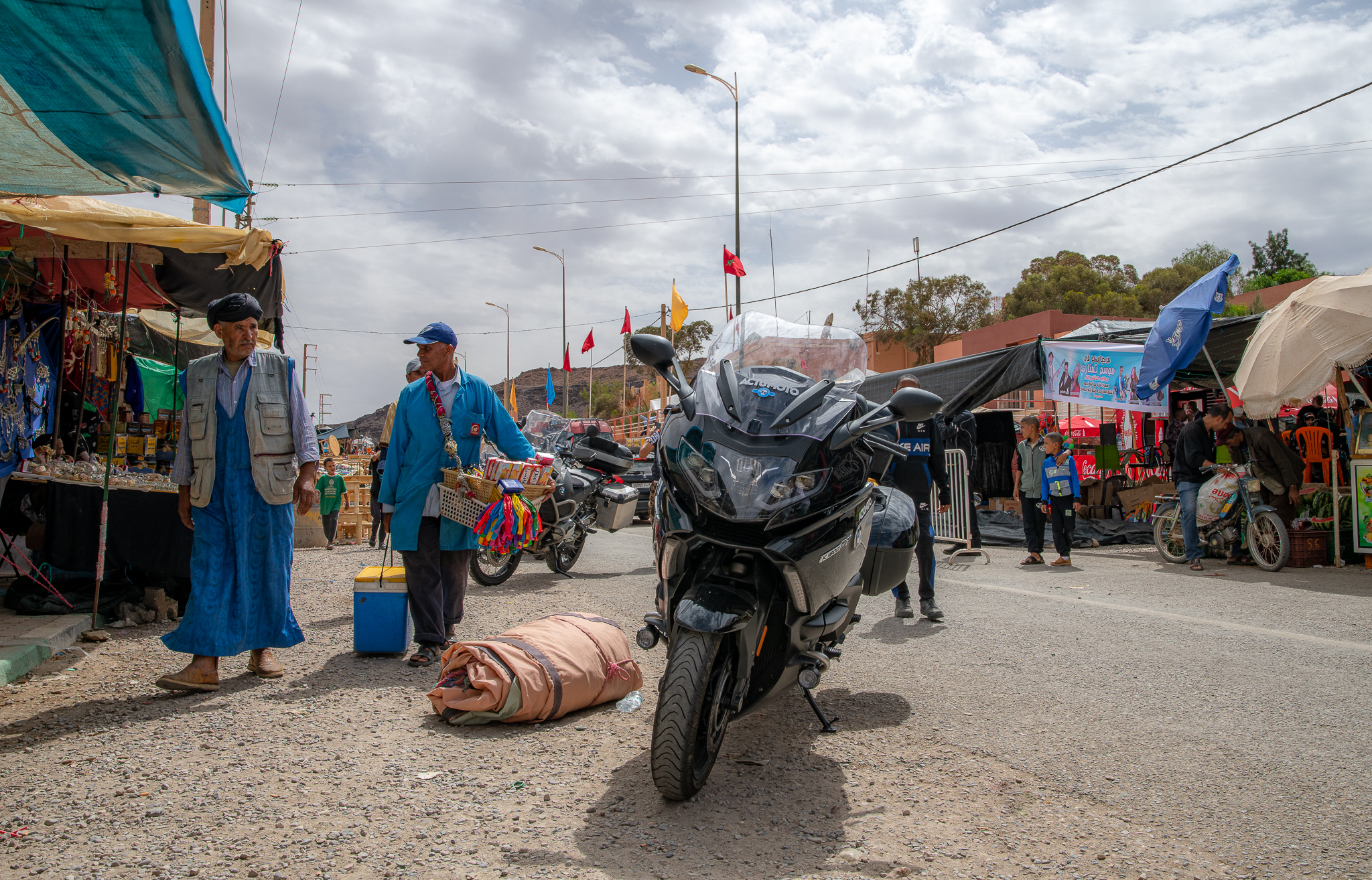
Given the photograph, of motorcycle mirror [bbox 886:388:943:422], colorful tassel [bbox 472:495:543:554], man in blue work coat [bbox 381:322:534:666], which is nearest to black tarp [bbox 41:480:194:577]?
man in blue work coat [bbox 381:322:534:666]

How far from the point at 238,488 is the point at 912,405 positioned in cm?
338

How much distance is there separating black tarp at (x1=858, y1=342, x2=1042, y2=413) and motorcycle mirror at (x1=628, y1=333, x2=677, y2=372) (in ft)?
32.8

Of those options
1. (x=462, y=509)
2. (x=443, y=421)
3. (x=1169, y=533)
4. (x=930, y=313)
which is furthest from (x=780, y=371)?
(x=930, y=313)

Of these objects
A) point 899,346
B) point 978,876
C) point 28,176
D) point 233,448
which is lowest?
point 978,876

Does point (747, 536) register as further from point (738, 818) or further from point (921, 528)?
point (921, 528)

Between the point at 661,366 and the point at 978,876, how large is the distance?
6.77 feet

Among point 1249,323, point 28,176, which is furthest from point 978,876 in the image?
point 1249,323

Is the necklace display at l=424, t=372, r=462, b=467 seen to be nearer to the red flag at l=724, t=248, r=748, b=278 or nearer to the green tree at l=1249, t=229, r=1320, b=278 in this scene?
the red flag at l=724, t=248, r=748, b=278

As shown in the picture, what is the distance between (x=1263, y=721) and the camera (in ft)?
12.9

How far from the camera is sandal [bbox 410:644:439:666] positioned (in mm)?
5043

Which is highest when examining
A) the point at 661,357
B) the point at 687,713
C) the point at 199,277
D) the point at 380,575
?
the point at 199,277

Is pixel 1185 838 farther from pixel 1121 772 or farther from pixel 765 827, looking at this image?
pixel 765 827

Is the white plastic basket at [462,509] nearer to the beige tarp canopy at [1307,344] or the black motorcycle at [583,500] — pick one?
the black motorcycle at [583,500]

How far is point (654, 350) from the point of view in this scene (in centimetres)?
346
